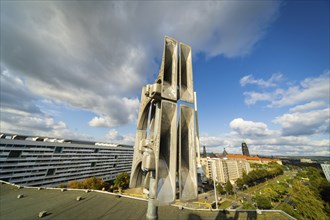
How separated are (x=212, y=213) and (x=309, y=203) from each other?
22614 mm

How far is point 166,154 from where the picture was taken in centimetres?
293

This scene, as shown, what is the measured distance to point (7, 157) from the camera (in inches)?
1280

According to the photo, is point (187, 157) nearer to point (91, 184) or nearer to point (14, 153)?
point (91, 184)

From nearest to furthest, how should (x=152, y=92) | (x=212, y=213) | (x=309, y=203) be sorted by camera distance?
(x=152, y=92)
(x=212, y=213)
(x=309, y=203)

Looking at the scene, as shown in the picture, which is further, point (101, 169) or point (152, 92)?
point (101, 169)

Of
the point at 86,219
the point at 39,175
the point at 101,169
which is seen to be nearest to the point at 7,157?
the point at 39,175

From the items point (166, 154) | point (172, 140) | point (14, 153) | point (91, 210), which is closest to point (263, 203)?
point (91, 210)

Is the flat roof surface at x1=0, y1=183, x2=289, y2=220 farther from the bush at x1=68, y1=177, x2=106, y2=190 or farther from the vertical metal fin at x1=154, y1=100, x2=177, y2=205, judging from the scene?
the bush at x1=68, y1=177, x2=106, y2=190

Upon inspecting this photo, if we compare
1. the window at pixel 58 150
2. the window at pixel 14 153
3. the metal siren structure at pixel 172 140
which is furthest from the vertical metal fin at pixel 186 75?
the window at pixel 58 150

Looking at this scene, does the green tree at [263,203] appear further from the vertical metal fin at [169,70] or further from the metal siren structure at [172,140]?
the vertical metal fin at [169,70]

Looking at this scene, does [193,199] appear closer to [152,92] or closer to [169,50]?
[152,92]

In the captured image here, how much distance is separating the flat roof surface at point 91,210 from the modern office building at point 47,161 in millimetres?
28895

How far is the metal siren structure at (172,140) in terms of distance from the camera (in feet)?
8.75

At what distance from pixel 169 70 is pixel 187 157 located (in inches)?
91.6
